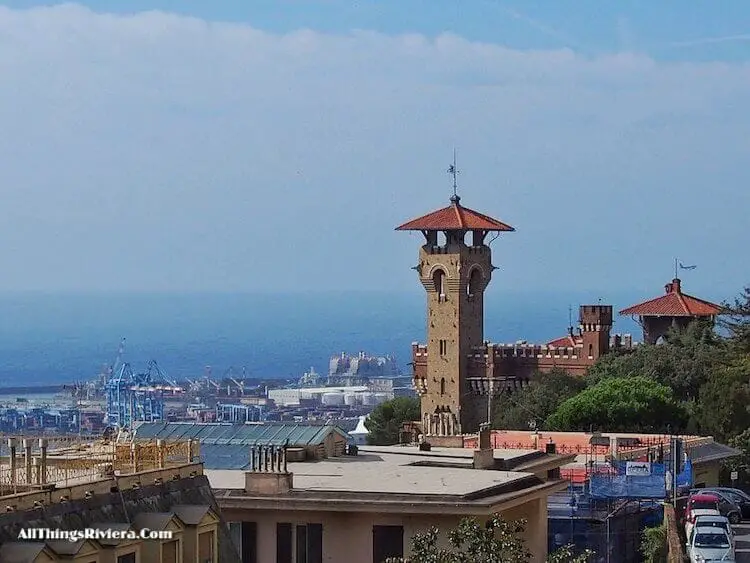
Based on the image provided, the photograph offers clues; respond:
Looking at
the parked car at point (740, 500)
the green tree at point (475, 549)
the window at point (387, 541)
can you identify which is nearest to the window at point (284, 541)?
the window at point (387, 541)

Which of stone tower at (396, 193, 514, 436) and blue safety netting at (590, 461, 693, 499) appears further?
stone tower at (396, 193, 514, 436)

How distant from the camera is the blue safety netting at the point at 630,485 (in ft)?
133

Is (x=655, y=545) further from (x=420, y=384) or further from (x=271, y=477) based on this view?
(x=420, y=384)

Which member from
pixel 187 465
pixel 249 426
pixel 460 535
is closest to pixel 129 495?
pixel 187 465

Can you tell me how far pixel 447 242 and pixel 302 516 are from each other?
240 feet

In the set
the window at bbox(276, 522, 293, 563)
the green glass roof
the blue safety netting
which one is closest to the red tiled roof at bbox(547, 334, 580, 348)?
the blue safety netting

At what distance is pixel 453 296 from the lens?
98562 millimetres

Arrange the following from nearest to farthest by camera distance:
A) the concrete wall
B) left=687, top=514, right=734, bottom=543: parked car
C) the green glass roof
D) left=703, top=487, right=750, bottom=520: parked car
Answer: the concrete wall < the green glass roof < left=687, top=514, right=734, bottom=543: parked car < left=703, top=487, right=750, bottom=520: parked car

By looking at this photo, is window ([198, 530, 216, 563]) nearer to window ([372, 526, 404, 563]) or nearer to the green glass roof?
window ([372, 526, 404, 563])

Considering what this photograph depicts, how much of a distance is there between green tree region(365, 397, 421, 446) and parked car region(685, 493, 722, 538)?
170 ft

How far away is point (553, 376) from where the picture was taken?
92.1 m

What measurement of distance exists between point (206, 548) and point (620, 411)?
2138 inches

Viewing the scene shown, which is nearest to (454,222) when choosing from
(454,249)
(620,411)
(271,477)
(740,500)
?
(454,249)

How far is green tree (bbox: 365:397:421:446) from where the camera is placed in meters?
94.0
